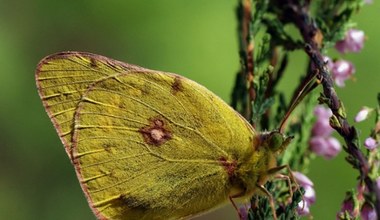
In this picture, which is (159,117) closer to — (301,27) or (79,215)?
(301,27)

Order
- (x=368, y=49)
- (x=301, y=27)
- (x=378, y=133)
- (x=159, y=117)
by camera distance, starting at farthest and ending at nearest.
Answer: (x=368, y=49) < (x=301, y=27) < (x=159, y=117) < (x=378, y=133)

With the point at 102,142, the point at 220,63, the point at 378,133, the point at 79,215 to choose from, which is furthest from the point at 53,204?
the point at 378,133

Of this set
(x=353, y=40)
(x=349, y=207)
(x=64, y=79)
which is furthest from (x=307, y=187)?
(x=64, y=79)

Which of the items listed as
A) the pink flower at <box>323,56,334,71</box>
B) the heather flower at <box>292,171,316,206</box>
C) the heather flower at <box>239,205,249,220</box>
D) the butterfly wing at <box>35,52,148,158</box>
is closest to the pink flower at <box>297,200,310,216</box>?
the heather flower at <box>292,171,316,206</box>

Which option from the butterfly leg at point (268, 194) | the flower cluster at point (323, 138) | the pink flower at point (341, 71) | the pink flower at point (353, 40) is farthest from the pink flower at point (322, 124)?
the butterfly leg at point (268, 194)

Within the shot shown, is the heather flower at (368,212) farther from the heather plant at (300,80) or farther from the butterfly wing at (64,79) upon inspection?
the butterfly wing at (64,79)

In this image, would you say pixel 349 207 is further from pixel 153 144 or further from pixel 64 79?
pixel 64 79
